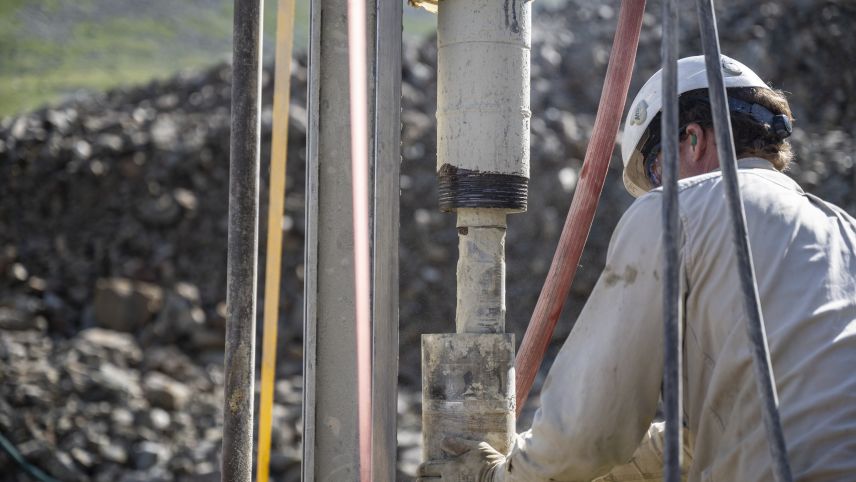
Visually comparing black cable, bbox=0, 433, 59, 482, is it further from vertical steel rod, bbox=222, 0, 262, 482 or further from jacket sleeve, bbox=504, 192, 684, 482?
jacket sleeve, bbox=504, 192, 684, 482

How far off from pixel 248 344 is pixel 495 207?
646mm

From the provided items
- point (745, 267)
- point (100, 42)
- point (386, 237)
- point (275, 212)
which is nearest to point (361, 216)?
point (386, 237)

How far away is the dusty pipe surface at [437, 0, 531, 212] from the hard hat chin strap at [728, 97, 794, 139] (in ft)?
1.59

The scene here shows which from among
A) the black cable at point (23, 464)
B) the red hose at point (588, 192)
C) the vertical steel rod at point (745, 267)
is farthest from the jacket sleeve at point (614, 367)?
the black cable at point (23, 464)

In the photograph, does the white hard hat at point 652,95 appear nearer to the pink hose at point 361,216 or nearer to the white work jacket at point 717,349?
the white work jacket at point 717,349

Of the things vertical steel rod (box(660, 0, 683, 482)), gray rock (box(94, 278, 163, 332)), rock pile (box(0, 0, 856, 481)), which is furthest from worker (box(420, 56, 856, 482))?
gray rock (box(94, 278, 163, 332))

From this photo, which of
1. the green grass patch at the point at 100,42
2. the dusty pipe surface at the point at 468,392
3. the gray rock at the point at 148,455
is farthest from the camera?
the green grass patch at the point at 100,42

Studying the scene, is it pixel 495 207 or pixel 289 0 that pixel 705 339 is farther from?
pixel 289 0

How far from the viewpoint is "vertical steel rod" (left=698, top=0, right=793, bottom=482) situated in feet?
5.53

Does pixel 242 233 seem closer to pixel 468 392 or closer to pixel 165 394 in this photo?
pixel 468 392

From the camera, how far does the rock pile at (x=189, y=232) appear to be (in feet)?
28.3

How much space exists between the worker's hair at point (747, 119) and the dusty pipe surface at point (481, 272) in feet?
1.62

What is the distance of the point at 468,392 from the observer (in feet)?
7.94

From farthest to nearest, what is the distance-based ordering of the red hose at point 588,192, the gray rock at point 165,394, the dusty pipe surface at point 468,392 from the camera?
the gray rock at point 165,394, the red hose at point 588,192, the dusty pipe surface at point 468,392
